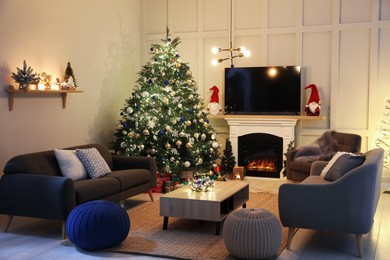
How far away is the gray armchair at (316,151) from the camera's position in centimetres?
Result: 736

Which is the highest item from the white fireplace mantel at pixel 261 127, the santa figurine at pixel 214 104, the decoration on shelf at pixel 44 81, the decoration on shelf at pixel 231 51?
the decoration on shelf at pixel 231 51

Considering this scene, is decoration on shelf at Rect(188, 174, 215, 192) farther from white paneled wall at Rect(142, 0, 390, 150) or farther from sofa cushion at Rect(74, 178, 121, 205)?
white paneled wall at Rect(142, 0, 390, 150)

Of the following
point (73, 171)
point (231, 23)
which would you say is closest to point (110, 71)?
point (231, 23)

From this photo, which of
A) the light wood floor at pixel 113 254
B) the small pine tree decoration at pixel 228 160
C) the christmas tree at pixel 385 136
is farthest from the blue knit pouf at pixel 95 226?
the christmas tree at pixel 385 136

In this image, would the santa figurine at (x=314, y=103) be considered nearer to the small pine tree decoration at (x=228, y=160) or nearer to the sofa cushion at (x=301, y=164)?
the sofa cushion at (x=301, y=164)

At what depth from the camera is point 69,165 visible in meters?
5.84

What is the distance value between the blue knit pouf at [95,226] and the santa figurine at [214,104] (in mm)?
4666

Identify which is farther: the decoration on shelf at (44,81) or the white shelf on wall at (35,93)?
the decoration on shelf at (44,81)

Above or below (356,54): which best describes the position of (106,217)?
below

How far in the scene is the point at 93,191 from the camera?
213 inches

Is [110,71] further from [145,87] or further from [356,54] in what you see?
[356,54]

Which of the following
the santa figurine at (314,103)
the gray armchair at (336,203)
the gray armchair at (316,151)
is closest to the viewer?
the gray armchair at (336,203)

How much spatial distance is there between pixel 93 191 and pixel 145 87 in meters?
3.03

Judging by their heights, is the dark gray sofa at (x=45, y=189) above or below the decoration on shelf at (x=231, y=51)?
below
